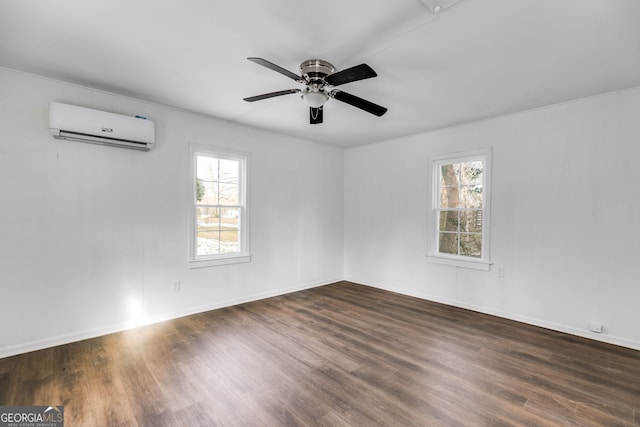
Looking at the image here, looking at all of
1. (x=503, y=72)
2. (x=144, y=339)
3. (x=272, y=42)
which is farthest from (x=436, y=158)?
(x=144, y=339)

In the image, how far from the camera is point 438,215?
4566 millimetres

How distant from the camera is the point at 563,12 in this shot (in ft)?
6.09

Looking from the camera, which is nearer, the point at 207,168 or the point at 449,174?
the point at 207,168

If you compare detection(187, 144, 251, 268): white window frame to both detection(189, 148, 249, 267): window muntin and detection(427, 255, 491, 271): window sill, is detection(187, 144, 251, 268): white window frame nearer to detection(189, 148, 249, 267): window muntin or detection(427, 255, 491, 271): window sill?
detection(189, 148, 249, 267): window muntin

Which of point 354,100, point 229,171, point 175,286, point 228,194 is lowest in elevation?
point 175,286

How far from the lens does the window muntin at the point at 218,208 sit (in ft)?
12.9

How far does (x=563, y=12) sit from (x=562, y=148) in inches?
81.0

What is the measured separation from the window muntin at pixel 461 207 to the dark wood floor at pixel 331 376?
3.49 ft

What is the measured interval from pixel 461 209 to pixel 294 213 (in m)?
2.60

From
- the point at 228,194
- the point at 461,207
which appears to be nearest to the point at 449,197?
the point at 461,207

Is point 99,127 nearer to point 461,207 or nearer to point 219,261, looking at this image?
point 219,261

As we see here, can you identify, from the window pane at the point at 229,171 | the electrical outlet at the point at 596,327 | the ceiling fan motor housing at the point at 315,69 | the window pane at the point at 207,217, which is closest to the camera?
the ceiling fan motor housing at the point at 315,69

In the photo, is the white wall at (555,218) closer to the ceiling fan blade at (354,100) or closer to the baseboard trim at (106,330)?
the ceiling fan blade at (354,100)

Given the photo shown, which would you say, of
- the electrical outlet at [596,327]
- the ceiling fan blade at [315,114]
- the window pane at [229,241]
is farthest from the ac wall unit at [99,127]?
the electrical outlet at [596,327]
